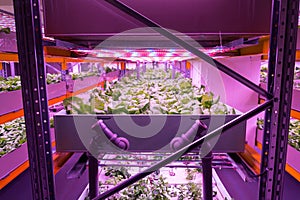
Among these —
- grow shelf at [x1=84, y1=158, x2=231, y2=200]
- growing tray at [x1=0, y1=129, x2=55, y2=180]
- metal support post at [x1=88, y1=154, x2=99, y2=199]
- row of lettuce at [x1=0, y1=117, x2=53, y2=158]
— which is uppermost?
metal support post at [x1=88, y1=154, x2=99, y2=199]

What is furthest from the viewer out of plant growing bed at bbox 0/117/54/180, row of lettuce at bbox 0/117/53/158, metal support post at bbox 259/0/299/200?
row of lettuce at bbox 0/117/53/158

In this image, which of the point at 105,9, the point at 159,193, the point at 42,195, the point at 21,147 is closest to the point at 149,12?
the point at 105,9

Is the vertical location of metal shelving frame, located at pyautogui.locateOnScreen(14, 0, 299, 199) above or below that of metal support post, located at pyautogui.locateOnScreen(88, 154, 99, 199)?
above

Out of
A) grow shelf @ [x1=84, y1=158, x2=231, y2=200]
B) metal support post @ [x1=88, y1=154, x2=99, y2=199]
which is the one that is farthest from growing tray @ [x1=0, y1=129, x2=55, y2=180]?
metal support post @ [x1=88, y1=154, x2=99, y2=199]

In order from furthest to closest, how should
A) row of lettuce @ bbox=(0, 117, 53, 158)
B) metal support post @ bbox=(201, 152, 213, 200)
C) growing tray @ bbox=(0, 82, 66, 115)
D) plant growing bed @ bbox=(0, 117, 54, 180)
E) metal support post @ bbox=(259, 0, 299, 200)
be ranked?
row of lettuce @ bbox=(0, 117, 53, 158) → plant growing bed @ bbox=(0, 117, 54, 180) → growing tray @ bbox=(0, 82, 66, 115) → metal support post @ bbox=(201, 152, 213, 200) → metal support post @ bbox=(259, 0, 299, 200)

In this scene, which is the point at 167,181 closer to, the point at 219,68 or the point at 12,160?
the point at 219,68

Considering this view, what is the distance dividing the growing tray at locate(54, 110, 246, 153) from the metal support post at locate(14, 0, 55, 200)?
0.12 meters

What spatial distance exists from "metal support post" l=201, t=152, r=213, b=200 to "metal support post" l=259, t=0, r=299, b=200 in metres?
0.18

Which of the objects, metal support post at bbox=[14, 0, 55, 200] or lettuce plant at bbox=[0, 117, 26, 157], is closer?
metal support post at bbox=[14, 0, 55, 200]

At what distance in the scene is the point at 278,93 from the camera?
2.54 ft

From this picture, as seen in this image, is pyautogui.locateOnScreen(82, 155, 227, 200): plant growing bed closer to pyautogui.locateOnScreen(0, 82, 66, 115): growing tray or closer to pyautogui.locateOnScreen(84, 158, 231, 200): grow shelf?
pyautogui.locateOnScreen(84, 158, 231, 200): grow shelf

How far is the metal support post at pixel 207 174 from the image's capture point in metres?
0.93

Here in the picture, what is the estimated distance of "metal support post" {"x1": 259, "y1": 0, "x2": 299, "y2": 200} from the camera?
2.39 ft

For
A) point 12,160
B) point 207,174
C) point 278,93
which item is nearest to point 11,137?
point 12,160
